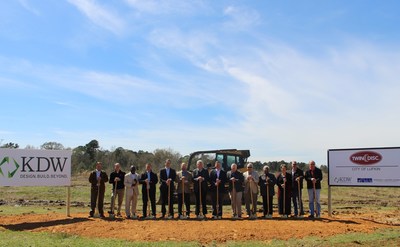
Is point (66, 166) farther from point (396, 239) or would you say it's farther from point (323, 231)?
point (396, 239)

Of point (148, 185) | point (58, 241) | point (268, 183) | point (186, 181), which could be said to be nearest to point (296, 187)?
point (268, 183)

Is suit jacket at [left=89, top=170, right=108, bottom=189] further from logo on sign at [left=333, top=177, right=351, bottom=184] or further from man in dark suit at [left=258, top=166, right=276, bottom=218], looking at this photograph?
logo on sign at [left=333, top=177, right=351, bottom=184]

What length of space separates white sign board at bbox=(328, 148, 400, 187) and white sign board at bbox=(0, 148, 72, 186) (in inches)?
397

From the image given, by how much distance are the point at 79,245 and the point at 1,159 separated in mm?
6845

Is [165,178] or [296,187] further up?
[165,178]

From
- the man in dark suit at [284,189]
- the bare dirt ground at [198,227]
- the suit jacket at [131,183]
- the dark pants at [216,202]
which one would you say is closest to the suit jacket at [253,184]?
the man in dark suit at [284,189]

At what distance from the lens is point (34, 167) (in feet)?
53.6

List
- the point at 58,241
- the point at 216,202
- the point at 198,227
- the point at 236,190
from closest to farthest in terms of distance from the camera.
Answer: the point at 58,241, the point at 198,227, the point at 216,202, the point at 236,190

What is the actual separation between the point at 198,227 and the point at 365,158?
6908 mm

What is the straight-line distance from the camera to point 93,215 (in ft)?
52.6

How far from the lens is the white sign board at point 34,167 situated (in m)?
15.8

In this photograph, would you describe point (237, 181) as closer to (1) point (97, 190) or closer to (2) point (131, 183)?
(2) point (131, 183)

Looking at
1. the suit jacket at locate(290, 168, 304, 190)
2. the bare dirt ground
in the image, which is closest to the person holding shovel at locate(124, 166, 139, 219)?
the bare dirt ground

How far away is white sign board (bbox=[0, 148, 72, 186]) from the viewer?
51.9 feet
